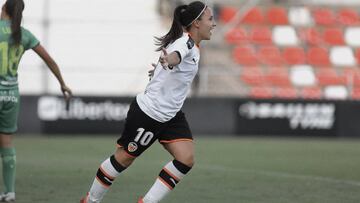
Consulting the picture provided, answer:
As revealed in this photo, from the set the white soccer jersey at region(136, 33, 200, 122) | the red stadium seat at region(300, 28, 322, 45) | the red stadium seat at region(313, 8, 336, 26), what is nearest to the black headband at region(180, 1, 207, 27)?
the white soccer jersey at region(136, 33, 200, 122)

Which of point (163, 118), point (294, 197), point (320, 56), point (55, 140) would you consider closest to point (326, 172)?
point (294, 197)

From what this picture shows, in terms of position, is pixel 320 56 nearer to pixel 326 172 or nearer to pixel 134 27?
pixel 134 27

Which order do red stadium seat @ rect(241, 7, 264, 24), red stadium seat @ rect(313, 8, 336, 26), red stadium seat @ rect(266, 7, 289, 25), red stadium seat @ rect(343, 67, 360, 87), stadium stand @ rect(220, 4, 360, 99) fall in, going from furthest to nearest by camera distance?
red stadium seat @ rect(313, 8, 336, 26), red stadium seat @ rect(241, 7, 264, 24), red stadium seat @ rect(266, 7, 289, 25), stadium stand @ rect(220, 4, 360, 99), red stadium seat @ rect(343, 67, 360, 87)

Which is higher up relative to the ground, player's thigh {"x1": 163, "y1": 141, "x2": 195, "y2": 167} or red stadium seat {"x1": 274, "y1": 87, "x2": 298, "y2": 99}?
player's thigh {"x1": 163, "y1": 141, "x2": 195, "y2": 167}

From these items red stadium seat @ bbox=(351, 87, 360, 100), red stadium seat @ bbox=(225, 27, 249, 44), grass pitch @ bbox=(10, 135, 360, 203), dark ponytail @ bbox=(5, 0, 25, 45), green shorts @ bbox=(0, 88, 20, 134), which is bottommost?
red stadium seat @ bbox=(225, 27, 249, 44)

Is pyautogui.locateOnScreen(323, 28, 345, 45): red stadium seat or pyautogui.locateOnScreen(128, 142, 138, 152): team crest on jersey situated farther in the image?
pyautogui.locateOnScreen(323, 28, 345, 45): red stadium seat

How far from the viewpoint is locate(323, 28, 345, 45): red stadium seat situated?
27.6 meters

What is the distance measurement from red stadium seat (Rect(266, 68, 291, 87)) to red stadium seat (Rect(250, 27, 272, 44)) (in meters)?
2.02

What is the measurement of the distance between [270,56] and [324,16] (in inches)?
108

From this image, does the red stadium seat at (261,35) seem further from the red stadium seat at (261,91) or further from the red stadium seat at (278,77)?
the red stadium seat at (261,91)

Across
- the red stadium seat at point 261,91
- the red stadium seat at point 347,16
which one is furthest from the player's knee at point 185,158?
the red stadium seat at point 347,16

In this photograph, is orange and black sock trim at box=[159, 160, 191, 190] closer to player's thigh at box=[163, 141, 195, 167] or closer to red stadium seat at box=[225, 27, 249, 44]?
player's thigh at box=[163, 141, 195, 167]

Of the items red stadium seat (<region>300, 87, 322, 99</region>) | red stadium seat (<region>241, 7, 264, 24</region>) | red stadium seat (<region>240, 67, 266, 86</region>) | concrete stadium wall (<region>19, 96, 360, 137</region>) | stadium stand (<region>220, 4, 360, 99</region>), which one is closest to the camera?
concrete stadium wall (<region>19, 96, 360, 137</region>)

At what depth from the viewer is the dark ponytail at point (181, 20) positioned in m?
7.82
